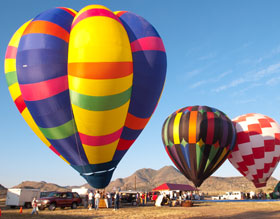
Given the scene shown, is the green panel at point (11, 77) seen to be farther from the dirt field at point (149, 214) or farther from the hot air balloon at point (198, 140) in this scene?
the hot air balloon at point (198, 140)

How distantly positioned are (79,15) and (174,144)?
Result: 17.7 m

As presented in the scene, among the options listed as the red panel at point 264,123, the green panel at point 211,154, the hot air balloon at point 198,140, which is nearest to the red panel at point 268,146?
the red panel at point 264,123

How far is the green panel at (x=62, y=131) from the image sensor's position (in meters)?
16.5

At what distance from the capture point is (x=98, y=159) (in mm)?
17172

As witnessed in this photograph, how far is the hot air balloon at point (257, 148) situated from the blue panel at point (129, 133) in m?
20.4

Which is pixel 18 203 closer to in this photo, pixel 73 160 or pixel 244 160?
pixel 73 160

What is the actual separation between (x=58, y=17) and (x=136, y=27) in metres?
4.55

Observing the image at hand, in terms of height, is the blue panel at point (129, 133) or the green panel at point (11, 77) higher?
the green panel at point (11, 77)

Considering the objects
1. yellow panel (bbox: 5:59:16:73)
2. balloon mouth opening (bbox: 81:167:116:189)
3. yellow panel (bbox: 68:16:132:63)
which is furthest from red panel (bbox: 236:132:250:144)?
yellow panel (bbox: 5:59:16:73)

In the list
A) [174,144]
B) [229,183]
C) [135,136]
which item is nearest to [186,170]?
[174,144]

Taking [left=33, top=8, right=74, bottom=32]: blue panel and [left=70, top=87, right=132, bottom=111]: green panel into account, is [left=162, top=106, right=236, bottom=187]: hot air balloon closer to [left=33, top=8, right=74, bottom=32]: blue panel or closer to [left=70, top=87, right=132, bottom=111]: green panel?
[left=70, top=87, right=132, bottom=111]: green panel

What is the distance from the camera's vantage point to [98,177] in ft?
57.9

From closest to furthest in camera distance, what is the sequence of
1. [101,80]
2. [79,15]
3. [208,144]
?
[101,80] < [79,15] < [208,144]

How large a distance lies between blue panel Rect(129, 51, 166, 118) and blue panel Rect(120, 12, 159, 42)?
1.19m
